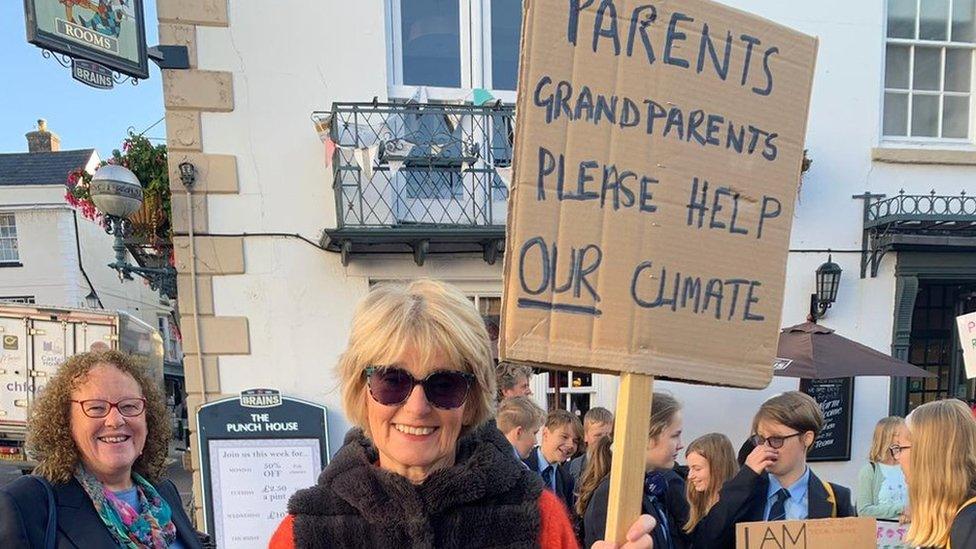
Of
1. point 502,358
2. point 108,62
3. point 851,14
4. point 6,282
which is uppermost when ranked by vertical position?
point 851,14

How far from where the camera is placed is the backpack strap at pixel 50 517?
1.78 metres

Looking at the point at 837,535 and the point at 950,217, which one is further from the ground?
the point at 950,217

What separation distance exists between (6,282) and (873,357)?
23.4 m

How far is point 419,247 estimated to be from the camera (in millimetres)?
4656

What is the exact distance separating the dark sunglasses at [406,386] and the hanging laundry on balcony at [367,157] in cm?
338

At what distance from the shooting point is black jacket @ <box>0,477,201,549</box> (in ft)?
5.65

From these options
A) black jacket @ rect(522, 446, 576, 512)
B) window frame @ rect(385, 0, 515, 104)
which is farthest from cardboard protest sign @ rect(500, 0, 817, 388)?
window frame @ rect(385, 0, 515, 104)

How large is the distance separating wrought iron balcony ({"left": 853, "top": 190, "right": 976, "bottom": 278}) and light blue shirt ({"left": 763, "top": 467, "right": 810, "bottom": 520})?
3.95 m

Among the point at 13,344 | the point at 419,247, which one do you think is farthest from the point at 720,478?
the point at 13,344

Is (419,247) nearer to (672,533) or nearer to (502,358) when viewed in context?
(672,533)

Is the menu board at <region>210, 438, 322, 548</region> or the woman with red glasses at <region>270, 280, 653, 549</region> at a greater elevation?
the woman with red glasses at <region>270, 280, 653, 549</region>

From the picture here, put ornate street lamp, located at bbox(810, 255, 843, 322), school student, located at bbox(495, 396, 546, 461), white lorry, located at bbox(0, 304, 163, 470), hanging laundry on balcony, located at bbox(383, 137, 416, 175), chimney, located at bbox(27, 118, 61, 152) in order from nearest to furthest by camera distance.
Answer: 1. school student, located at bbox(495, 396, 546, 461)
2. hanging laundry on balcony, located at bbox(383, 137, 416, 175)
3. ornate street lamp, located at bbox(810, 255, 843, 322)
4. white lorry, located at bbox(0, 304, 163, 470)
5. chimney, located at bbox(27, 118, 61, 152)

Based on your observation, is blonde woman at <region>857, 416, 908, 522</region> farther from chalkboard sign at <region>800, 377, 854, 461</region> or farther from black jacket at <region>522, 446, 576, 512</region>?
black jacket at <region>522, 446, 576, 512</region>

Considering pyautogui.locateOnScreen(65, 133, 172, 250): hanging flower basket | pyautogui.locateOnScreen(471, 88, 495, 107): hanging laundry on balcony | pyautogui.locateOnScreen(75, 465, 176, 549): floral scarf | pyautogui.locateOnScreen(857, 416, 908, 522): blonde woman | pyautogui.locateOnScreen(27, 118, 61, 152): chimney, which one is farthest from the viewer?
pyautogui.locateOnScreen(27, 118, 61, 152): chimney
